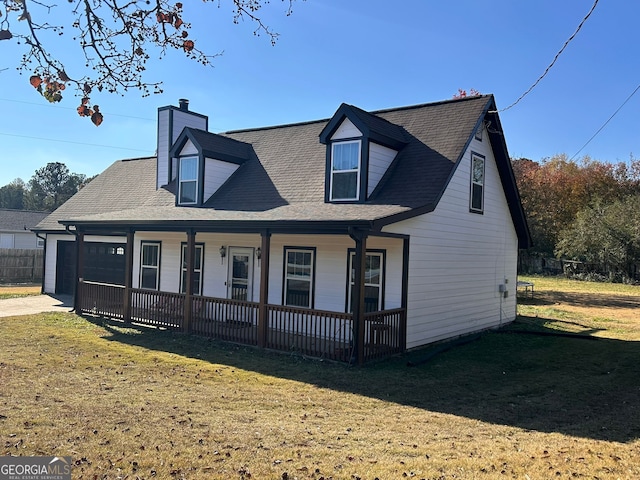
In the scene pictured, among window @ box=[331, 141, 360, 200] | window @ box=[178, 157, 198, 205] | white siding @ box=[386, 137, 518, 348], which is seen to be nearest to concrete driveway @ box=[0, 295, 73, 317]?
window @ box=[178, 157, 198, 205]

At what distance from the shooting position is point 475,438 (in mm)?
6047

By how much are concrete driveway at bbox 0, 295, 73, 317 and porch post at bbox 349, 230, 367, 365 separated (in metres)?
10.9

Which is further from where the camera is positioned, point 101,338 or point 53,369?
point 101,338

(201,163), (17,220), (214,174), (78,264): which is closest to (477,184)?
(214,174)

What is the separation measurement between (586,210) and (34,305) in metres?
35.9

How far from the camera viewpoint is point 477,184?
45.8 ft

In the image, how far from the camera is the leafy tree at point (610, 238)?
1344 inches

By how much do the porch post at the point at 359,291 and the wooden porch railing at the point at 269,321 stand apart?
167 millimetres

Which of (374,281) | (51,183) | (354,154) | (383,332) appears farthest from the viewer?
(51,183)

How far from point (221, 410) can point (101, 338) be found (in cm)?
653

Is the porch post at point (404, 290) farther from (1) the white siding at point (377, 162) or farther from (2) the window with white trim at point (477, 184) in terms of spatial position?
(2) the window with white trim at point (477, 184)

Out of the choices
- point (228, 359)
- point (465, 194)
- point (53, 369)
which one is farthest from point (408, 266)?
point (53, 369)

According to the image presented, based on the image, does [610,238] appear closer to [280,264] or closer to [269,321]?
[280,264]

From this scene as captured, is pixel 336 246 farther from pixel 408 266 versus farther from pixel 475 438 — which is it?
pixel 475 438
